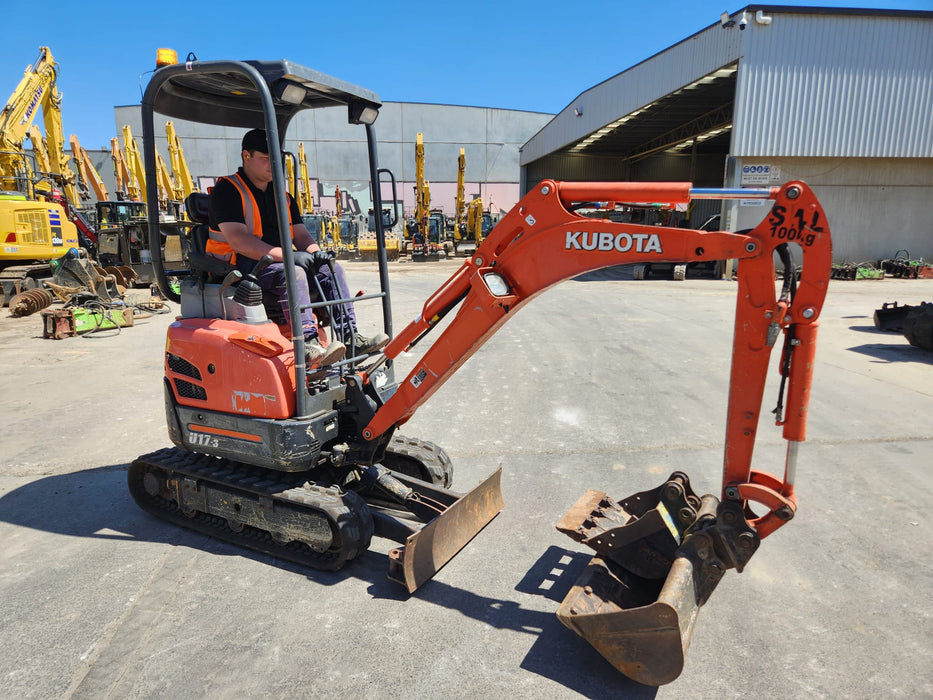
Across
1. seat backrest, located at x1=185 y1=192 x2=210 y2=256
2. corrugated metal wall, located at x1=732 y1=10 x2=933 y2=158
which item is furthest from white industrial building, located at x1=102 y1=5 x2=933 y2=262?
seat backrest, located at x1=185 y1=192 x2=210 y2=256

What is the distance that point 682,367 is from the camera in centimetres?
793

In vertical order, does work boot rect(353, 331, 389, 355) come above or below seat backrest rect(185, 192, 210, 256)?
below

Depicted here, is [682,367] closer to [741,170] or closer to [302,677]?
[302,677]

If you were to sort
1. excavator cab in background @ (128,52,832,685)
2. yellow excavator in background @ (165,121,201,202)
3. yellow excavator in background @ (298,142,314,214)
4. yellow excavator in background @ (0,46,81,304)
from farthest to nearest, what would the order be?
yellow excavator in background @ (298,142,314,214)
yellow excavator in background @ (165,121,201,202)
yellow excavator in background @ (0,46,81,304)
excavator cab in background @ (128,52,832,685)

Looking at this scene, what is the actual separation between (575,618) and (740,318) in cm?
153

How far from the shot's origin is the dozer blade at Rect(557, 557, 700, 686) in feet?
8.02

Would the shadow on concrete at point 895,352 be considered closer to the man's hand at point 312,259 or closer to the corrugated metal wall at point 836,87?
the man's hand at point 312,259

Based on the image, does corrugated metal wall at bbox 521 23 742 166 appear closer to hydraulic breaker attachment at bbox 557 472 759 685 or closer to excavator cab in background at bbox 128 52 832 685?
excavator cab in background at bbox 128 52 832 685

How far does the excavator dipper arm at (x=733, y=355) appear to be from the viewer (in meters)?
2.49

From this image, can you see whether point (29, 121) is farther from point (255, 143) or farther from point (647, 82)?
point (647, 82)

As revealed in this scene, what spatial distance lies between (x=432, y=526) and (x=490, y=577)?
47cm

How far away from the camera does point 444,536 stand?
3.43 m

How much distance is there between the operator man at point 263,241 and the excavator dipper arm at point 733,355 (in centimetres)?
82

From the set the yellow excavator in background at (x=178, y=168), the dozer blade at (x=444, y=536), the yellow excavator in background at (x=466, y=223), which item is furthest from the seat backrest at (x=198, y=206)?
the yellow excavator in background at (x=466, y=223)
